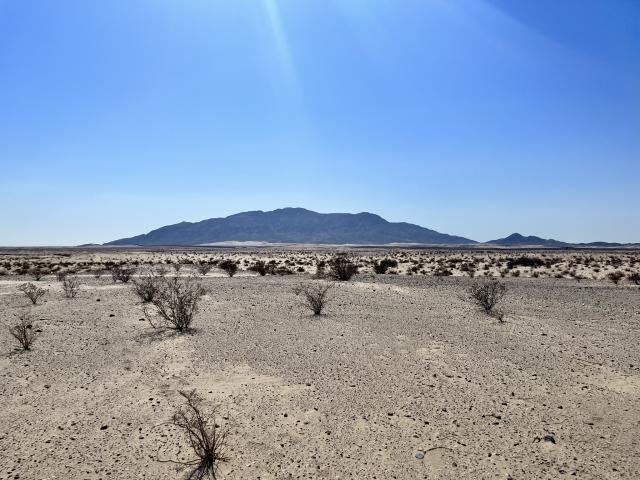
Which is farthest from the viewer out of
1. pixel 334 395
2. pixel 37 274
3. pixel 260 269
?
pixel 260 269

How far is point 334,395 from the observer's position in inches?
274

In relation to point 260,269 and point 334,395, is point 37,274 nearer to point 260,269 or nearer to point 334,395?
point 260,269

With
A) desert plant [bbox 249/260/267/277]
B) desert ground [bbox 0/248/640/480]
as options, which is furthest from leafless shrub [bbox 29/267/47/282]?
desert ground [bbox 0/248/640/480]

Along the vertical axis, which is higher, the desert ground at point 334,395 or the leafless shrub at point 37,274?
the leafless shrub at point 37,274

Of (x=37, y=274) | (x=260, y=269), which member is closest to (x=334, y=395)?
(x=260, y=269)

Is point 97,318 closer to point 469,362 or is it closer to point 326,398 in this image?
point 326,398

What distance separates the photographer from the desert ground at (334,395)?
5043 millimetres

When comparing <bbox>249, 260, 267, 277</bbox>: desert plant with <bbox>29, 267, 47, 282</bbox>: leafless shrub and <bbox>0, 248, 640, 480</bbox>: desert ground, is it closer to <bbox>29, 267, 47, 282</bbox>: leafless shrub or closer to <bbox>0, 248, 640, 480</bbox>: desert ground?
<bbox>29, 267, 47, 282</bbox>: leafless shrub

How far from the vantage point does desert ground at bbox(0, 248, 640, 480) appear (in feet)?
16.5

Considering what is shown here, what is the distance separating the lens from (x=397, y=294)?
18.3m

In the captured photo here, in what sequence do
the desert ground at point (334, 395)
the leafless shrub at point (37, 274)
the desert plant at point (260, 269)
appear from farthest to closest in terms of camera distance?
1. the desert plant at point (260, 269)
2. the leafless shrub at point (37, 274)
3. the desert ground at point (334, 395)

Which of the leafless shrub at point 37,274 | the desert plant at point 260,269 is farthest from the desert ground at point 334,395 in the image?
the desert plant at point 260,269

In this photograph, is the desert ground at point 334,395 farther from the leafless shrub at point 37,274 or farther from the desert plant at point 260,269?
the desert plant at point 260,269

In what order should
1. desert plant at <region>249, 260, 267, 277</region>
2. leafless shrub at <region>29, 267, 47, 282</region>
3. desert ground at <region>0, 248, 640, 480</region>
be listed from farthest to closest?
desert plant at <region>249, 260, 267, 277</region> → leafless shrub at <region>29, 267, 47, 282</region> → desert ground at <region>0, 248, 640, 480</region>
